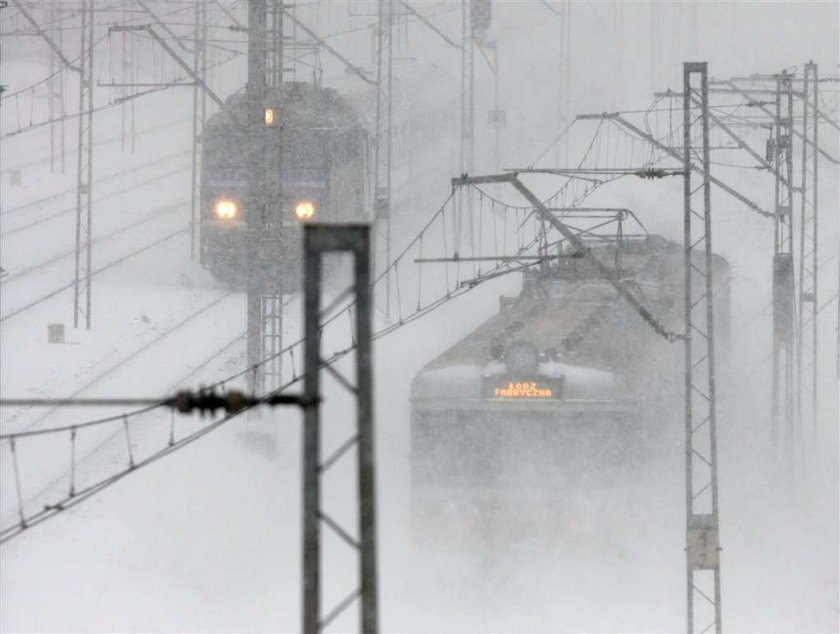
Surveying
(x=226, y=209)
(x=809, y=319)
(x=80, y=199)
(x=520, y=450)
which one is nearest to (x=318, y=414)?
(x=520, y=450)

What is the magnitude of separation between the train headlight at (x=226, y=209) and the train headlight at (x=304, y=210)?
3.99ft

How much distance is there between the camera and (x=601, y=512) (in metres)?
17.9

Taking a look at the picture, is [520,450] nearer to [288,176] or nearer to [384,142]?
[288,176]

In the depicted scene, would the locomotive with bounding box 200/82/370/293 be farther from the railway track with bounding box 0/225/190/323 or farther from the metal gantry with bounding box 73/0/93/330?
the railway track with bounding box 0/225/190/323

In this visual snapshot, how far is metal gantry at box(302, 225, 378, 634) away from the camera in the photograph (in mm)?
7430

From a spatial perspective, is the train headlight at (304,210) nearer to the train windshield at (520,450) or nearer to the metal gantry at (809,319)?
the metal gantry at (809,319)

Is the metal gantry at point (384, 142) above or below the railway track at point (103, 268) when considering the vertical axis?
above

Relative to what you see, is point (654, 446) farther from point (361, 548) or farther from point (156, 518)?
point (361, 548)

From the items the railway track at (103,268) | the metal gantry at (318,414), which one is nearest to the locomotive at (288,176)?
the railway track at (103,268)

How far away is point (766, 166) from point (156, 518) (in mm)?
9981

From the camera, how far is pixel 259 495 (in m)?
23.5

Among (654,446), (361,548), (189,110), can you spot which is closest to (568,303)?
(654,446)

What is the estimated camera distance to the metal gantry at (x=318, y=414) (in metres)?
7.43

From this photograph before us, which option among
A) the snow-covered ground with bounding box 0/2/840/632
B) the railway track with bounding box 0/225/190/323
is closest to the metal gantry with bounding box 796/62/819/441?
the snow-covered ground with bounding box 0/2/840/632
